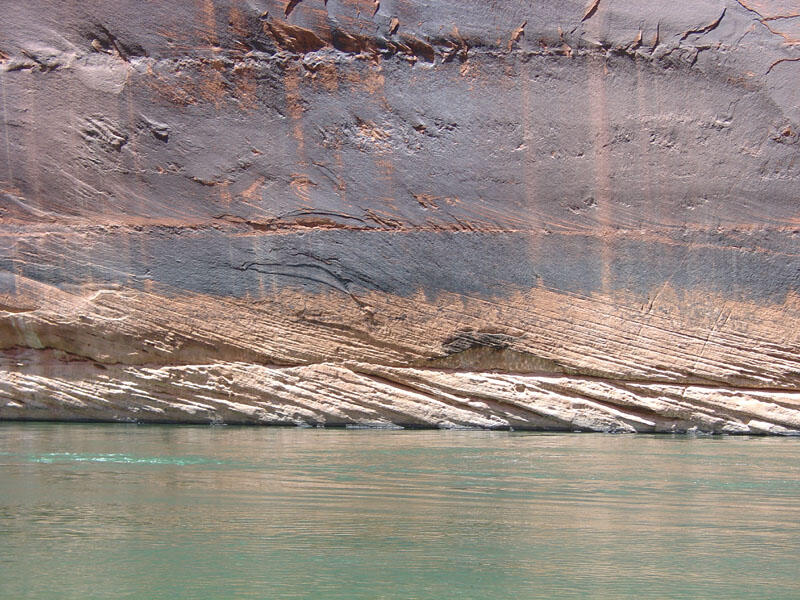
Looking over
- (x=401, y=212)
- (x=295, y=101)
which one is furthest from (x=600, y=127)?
(x=295, y=101)

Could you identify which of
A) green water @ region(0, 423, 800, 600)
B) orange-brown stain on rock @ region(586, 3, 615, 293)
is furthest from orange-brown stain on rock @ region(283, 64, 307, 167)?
green water @ region(0, 423, 800, 600)

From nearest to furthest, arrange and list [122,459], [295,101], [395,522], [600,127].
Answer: [395,522], [122,459], [600,127], [295,101]

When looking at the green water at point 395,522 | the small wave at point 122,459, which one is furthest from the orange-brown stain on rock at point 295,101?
the small wave at point 122,459

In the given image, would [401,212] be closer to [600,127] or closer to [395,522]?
[600,127]

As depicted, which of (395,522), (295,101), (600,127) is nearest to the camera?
(395,522)

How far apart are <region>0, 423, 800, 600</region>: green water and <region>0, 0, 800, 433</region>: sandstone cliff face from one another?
165cm

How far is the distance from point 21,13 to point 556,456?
21.3 ft

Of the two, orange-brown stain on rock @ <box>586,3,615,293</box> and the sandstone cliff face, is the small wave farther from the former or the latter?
orange-brown stain on rock @ <box>586,3,615,293</box>

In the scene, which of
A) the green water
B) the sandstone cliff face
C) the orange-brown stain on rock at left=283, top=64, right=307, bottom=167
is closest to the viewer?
the green water

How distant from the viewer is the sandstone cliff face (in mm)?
8141

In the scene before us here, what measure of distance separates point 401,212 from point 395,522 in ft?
16.2

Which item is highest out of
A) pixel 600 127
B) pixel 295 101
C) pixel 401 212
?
pixel 295 101

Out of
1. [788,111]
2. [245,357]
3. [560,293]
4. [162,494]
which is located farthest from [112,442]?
[788,111]

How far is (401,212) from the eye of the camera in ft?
27.7
